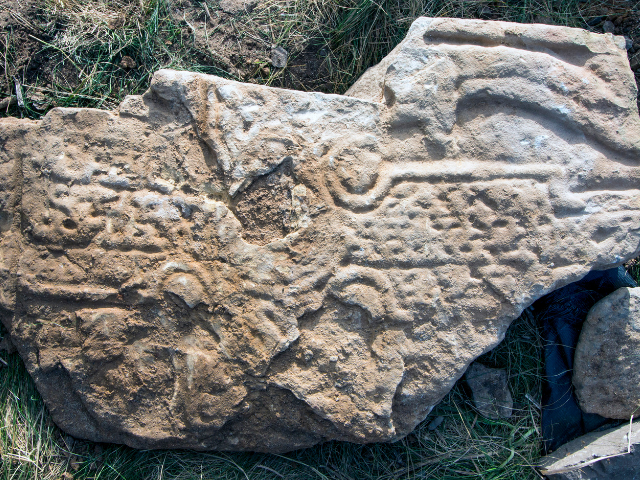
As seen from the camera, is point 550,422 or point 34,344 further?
point 550,422

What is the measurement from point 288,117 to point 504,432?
1.88m

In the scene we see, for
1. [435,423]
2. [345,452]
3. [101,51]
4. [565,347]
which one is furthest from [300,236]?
[101,51]

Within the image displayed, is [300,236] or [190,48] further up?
[190,48]

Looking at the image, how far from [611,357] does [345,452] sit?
1330 millimetres

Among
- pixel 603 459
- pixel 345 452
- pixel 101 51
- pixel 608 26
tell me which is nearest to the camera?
pixel 603 459

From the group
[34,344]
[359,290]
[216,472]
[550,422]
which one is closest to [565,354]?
[550,422]

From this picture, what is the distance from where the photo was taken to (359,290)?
194cm

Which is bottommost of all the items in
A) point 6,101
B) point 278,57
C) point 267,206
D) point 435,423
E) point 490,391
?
point 435,423

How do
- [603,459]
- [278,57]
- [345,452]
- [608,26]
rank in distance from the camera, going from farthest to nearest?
[608,26] < [278,57] < [345,452] < [603,459]

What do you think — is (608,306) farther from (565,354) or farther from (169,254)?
(169,254)

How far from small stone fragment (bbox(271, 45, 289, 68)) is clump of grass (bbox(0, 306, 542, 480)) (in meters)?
1.92

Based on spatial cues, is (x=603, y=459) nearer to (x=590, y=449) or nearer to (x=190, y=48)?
(x=590, y=449)

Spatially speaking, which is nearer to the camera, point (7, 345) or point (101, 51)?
point (7, 345)

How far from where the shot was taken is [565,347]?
2.56 m
